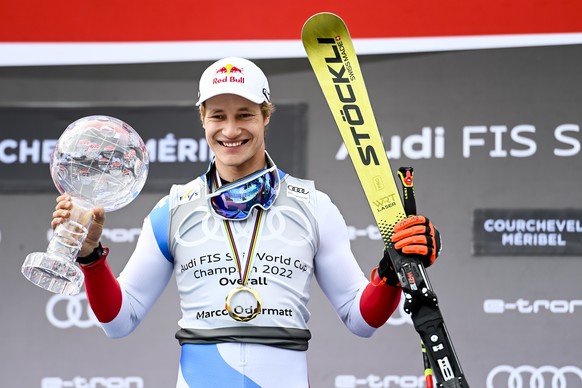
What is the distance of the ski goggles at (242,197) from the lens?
2498mm

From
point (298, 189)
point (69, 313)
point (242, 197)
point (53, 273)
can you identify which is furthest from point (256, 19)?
point (53, 273)

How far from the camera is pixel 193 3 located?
4082mm

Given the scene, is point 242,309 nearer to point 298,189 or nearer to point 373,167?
point 298,189

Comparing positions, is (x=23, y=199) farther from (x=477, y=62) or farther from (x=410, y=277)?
(x=410, y=277)

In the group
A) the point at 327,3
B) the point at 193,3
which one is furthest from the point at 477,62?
the point at 193,3

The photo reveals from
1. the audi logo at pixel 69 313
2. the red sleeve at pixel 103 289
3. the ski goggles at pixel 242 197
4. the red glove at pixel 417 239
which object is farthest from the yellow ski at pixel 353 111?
the audi logo at pixel 69 313

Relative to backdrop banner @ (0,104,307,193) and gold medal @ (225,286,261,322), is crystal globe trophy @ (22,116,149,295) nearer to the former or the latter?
gold medal @ (225,286,261,322)

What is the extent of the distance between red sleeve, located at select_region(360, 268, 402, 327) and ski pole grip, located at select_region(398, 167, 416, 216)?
0.18 m

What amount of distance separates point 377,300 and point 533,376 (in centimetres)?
157

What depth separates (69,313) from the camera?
4.10 metres

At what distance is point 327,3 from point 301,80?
32 centimetres

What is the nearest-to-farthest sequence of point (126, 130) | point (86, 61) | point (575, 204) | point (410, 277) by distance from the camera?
point (410, 277) < point (126, 130) < point (575, 204) < point (86, 61)

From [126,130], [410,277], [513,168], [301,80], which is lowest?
[410,277]

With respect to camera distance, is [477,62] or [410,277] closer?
[410,277]
